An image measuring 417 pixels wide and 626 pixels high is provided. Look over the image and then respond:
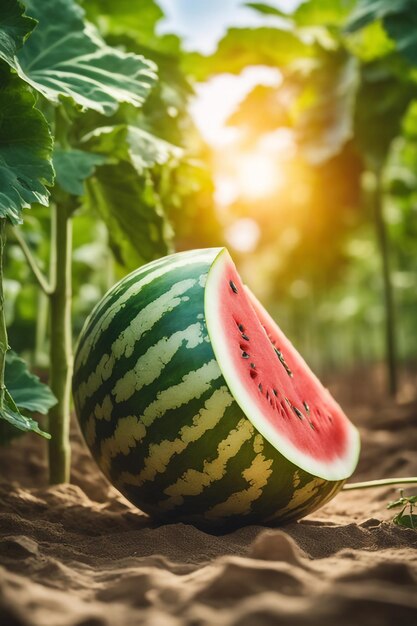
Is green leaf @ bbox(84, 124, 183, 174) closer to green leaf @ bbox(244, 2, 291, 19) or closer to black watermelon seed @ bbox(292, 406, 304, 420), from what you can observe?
black watermelon seed @ bbox(292, 406, 304, 420)

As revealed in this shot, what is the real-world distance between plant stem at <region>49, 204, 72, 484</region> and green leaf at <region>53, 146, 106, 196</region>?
0.30 metres

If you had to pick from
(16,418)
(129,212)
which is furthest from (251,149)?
(16,418)

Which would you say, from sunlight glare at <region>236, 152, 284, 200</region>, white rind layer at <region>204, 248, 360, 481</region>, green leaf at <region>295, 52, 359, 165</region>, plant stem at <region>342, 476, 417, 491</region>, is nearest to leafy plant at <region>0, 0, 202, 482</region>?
white rind layer at <region>204, 248, 360, 481</region>

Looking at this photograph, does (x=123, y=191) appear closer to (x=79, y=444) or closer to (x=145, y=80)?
(x=145, y=80)

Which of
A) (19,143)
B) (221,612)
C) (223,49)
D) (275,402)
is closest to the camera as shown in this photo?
(221,612)

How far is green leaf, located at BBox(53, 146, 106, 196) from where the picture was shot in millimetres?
2254

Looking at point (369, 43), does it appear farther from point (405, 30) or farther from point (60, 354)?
point (60, 354)

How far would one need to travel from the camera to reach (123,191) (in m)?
2.67

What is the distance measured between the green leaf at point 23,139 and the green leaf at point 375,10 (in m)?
2.78

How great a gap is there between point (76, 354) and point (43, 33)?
1.07 m

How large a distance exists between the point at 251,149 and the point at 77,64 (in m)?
5.17

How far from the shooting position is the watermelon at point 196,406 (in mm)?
1859

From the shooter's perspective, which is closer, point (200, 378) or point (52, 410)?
point (200, 378)

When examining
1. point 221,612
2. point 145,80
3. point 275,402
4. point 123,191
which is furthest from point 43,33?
point 221,612
